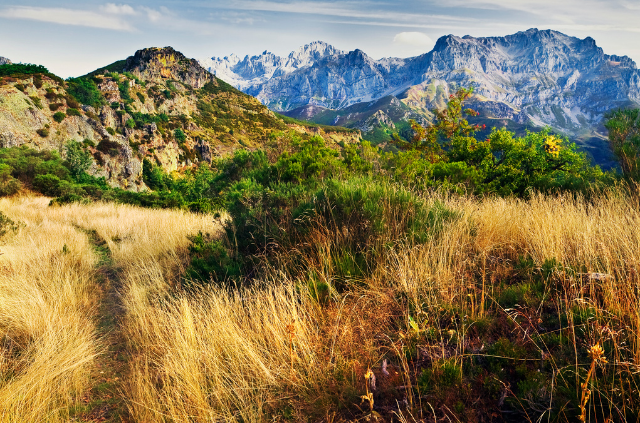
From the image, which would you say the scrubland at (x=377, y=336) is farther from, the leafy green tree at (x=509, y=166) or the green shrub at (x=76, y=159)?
the green shrub at (x=76, y=159)

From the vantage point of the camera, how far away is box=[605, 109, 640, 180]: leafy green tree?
8727mm

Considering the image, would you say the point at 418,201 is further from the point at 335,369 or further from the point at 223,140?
the point at 223,140

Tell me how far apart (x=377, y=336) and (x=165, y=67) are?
157 metres

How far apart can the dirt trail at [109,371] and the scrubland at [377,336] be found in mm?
77

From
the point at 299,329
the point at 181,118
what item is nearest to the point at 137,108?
the point at 181,118

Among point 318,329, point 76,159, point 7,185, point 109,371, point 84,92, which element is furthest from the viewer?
point 84,92

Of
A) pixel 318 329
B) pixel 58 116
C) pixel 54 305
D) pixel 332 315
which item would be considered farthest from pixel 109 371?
pixel 58 116

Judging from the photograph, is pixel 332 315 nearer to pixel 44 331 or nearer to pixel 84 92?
pixel 44 331

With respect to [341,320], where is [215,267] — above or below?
below

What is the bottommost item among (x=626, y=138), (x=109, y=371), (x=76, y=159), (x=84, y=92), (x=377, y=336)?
(x=76, y=159)

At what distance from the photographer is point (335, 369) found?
7.80 feet

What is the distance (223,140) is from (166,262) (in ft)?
331

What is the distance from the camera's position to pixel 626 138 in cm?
980

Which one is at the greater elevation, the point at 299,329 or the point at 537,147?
the point at 537,147
